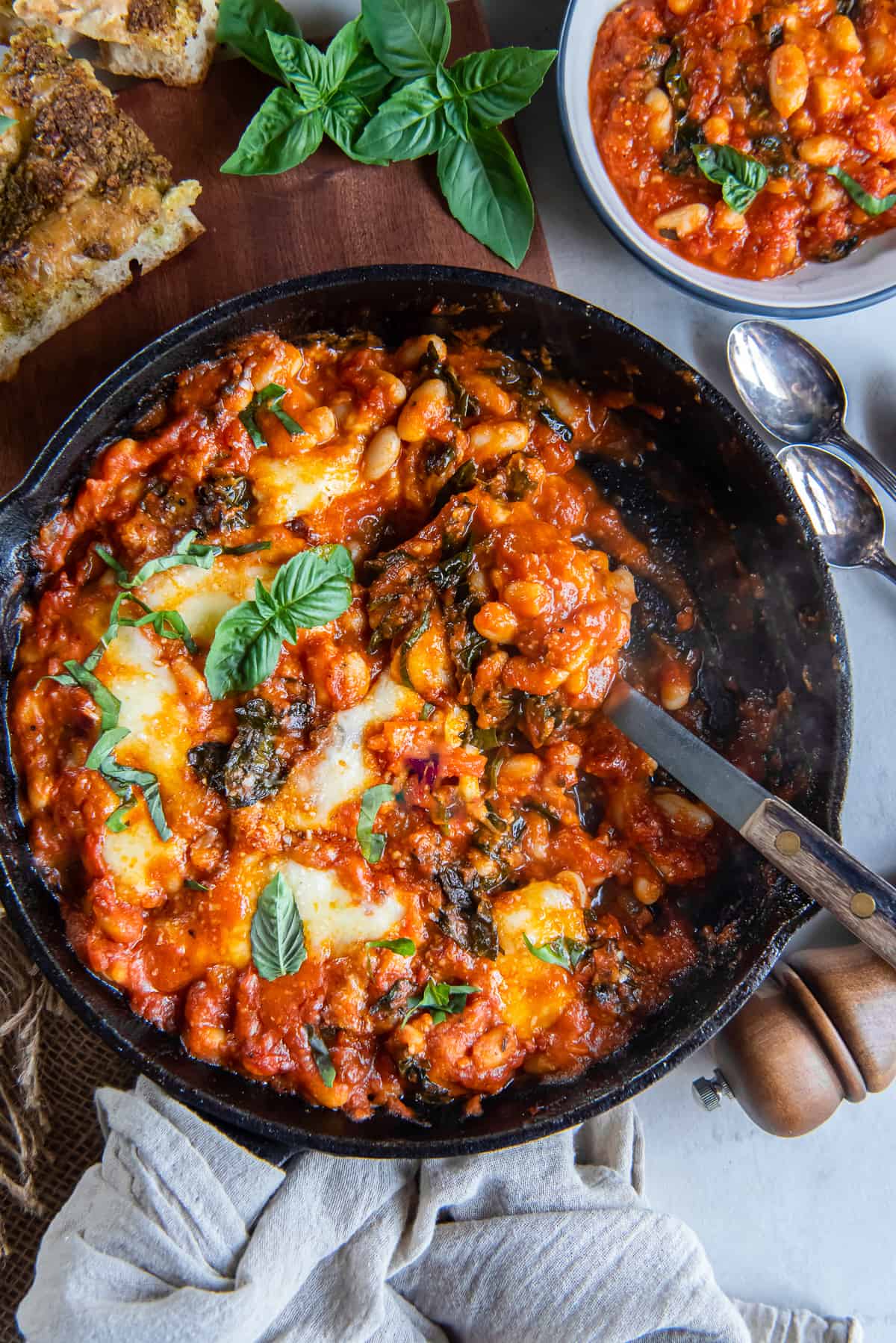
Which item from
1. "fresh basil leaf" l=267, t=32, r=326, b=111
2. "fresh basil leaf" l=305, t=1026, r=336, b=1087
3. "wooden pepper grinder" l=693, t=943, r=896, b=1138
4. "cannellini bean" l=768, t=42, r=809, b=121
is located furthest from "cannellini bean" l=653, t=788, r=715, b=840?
"fresh basil leaf" l=267, t=32, r=326, b=111

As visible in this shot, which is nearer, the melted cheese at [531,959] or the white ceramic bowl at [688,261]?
the melted cheese at [531,959]

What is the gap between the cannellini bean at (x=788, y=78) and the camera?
2.94 m

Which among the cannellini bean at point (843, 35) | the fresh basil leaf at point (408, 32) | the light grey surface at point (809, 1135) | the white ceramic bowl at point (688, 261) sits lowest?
the light grey surface at point (809, 1135)

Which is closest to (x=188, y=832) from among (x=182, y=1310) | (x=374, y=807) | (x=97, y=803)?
(x=97, y=803)

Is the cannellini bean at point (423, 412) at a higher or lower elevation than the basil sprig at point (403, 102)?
lower

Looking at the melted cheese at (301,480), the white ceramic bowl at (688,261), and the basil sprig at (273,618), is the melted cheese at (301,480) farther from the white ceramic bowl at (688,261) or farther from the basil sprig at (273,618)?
the white ceramic bowl at (688,261)

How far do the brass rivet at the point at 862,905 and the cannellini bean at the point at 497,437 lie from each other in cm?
143

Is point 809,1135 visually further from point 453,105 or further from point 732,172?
point 453,105

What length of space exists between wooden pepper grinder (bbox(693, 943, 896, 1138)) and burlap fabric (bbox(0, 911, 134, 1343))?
1.78 meters

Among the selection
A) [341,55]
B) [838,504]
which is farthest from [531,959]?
[341,55]

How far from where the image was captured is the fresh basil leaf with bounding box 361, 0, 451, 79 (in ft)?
9.36

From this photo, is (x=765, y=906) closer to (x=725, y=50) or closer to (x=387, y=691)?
(x=387, y=691)

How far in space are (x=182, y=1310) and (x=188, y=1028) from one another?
0.72 m

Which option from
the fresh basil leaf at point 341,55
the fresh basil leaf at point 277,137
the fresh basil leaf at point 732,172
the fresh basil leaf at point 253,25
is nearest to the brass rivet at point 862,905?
the fresh basil leaf at point 732,172
